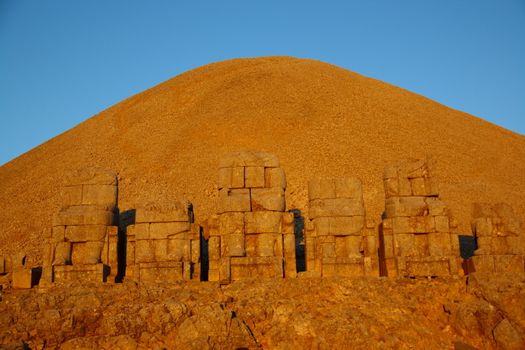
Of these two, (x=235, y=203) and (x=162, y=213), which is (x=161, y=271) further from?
(x=235, y=203)

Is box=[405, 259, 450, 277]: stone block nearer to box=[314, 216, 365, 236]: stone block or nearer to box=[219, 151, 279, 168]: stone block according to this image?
box=[314, 216, 365, 236]: stone block

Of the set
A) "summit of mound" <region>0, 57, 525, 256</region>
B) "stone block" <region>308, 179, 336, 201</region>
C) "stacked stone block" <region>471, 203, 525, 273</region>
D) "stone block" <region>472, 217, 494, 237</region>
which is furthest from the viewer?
"summit of mound" <region>0, 57, 525, 256</region>

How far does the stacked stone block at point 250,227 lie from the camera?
54.1ft

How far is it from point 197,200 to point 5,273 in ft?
52.6

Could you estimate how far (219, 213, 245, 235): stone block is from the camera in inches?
669

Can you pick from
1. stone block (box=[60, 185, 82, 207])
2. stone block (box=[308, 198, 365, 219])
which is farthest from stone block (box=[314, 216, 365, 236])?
stone block (box=[60, 185, 82, 207])

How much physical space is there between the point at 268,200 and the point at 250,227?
0.78m

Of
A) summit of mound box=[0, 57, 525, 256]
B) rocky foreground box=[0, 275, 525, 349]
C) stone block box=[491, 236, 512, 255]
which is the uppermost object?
summit of mound box=[0, 57, 525, 256]

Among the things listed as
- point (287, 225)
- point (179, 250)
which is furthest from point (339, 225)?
point (179, 250)

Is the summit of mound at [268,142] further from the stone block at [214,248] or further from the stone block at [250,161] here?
the stone block at [214,248]

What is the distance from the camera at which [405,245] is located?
17.2 meters

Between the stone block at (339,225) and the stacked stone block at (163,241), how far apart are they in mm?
2893

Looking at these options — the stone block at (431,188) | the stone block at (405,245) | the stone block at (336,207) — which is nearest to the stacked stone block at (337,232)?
the stone block at (336,207)

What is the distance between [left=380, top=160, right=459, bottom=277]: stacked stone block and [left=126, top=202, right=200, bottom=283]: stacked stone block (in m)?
4.58
